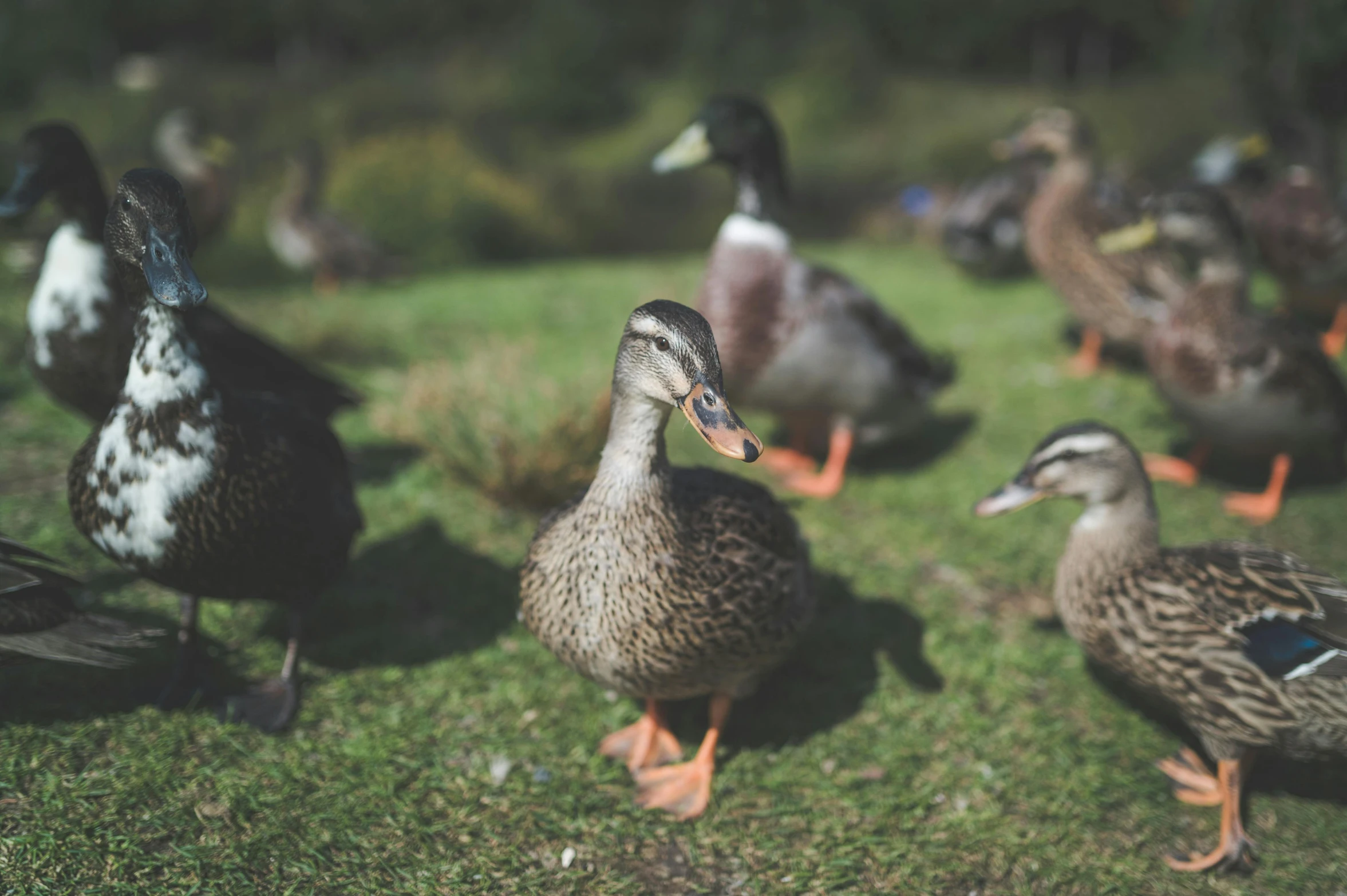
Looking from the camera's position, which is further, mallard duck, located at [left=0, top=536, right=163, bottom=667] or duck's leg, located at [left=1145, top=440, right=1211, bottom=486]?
duck's leg, located at [left=1145, top=440, right=1211, bottom=486]

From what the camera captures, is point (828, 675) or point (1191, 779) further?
point (828, 675)

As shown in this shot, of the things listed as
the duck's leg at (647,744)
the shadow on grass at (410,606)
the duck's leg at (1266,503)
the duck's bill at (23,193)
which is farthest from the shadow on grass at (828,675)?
the duck's bill at (23,193)

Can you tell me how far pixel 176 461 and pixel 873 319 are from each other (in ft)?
12.2

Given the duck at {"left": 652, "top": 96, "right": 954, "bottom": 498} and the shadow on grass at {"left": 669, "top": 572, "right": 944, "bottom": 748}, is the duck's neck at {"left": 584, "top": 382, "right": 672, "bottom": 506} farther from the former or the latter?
the duck at {"left": 652, "top": 96, "right": 954, "bottom": 498}

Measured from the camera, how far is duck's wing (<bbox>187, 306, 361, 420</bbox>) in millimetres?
4020

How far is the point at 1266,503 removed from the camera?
492 cm

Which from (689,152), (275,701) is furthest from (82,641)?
(689,152)

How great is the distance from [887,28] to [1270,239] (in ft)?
95.0

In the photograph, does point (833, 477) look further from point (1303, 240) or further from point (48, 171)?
point (1303, 240)

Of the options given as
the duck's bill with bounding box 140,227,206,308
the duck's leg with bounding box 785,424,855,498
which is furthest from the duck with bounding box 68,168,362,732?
the duck's leg with bounding box 785,424,855,498

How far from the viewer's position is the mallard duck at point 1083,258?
6289mm

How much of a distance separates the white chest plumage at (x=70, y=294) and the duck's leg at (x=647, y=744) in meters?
2.74

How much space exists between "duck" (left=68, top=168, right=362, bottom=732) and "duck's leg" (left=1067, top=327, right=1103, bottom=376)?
597 cm

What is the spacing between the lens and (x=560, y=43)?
1103 inches
